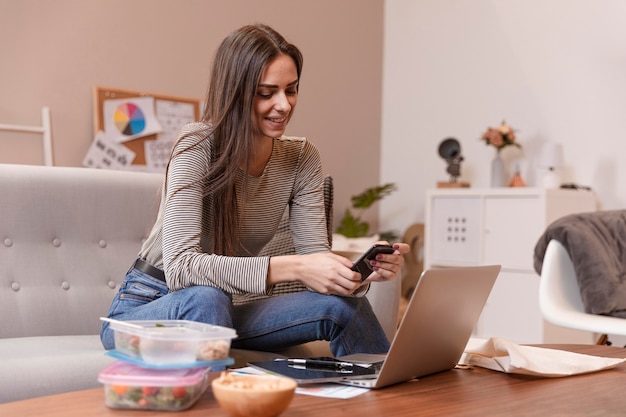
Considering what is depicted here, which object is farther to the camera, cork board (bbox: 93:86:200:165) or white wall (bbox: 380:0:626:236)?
white wall (bbox: 380:0:626:236)

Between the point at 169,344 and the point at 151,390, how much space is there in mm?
64

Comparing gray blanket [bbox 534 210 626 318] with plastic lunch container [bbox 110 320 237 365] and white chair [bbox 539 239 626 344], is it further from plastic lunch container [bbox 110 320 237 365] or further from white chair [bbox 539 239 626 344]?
plastic lunch container [bbox 110 320 237 365]

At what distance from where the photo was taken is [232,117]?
181 cm

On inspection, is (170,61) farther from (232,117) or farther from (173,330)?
(173,330)

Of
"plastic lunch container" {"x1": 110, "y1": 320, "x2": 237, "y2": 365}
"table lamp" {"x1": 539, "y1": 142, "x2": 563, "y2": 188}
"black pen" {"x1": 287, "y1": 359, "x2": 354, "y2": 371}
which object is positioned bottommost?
"black pen" {"x1": 287, "y1": 359, "x2": 354, "y2": 371}

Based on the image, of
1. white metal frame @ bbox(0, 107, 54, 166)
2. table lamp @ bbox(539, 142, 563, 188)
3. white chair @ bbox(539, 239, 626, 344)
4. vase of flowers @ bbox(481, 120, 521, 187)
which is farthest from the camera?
vase of flowers @ bbox(481, 120, 521, 187)

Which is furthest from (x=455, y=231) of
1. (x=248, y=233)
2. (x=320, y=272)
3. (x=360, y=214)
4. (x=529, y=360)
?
(x=529, y=360)

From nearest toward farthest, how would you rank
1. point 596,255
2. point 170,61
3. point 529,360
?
point 529,360, point 596,255, point 170,61

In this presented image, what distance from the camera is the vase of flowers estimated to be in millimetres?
4406

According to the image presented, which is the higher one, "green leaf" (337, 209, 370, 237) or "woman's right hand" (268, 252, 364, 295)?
"woman's right hand" (268, 252, 364, 295)

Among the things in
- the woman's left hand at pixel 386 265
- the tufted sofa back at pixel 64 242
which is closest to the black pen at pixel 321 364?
the woman's left hand at pixel 386 265

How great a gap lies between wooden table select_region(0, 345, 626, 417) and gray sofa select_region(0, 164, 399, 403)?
26.7 inches

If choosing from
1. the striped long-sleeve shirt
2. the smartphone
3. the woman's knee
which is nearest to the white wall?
the striped long-sleeve shirt

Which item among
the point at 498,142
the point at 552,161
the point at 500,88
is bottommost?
the point at 552,161
